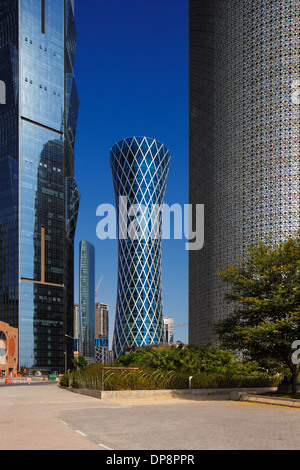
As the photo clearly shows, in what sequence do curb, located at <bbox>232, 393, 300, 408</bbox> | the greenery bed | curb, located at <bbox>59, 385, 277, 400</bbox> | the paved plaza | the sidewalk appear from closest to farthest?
the sidewalk < the paved plaza < curb, located at <bbox>232, 393, 300, 408</bbox> < curb, located at <bbox>59, 385, 277, 400</bbox> < the greenery bed

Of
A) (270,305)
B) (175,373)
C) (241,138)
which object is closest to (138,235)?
(241,138)

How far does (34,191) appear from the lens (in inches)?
7126

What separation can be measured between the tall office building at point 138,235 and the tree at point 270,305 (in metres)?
122

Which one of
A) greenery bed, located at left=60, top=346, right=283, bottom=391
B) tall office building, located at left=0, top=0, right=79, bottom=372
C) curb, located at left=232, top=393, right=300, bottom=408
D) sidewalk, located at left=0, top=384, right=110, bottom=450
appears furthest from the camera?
tall office building, located at left=0, top=0, right=79, bottom=372

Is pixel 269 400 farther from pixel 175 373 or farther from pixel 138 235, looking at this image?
pixel 138 235

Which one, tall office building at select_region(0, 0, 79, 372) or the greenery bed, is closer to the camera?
the greenery bed

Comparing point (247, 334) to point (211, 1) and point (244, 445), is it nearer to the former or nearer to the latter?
point (244, 445)

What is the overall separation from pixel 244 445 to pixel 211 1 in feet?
368

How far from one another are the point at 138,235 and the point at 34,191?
47222 mm

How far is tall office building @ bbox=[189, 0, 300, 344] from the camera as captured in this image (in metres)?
90.5

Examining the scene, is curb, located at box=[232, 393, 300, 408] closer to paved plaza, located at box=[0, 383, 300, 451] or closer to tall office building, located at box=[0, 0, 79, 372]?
paved plaza, located at box=[0, 383, 300, 451]

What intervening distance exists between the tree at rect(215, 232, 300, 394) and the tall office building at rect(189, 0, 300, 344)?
57118 mm

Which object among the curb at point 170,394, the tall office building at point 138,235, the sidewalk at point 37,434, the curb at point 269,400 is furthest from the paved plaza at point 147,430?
the tall office building at point 138,235

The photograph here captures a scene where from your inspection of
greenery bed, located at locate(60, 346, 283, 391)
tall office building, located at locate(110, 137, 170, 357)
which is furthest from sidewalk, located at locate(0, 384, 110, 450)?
tall office building, located at locate(110, 137, 170, 357)
